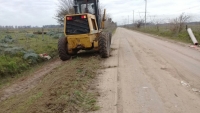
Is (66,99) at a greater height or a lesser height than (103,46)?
lesser

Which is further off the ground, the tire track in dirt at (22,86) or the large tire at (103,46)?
the large tire at (103,46)

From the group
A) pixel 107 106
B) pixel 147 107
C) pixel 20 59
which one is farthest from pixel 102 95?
pixel 20 59

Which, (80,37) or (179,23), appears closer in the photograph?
(80,37)

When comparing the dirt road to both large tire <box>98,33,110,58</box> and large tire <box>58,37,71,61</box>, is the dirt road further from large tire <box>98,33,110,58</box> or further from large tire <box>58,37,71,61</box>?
large tire <box>58,37,71,61</box>

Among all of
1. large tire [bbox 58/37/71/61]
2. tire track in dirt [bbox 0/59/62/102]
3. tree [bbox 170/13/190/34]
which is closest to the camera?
tire track in dirt [bbox 0/59/62/102]

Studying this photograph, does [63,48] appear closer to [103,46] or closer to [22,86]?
[103,46]

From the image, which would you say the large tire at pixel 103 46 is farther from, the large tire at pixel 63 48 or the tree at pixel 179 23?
the tree at pixel 179 23

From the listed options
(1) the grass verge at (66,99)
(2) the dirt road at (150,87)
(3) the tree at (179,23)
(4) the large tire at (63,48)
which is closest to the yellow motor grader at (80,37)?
(4) the large tire at (63,48)

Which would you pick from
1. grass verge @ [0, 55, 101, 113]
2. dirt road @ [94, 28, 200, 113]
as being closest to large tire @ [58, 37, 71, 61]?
dirt road @ [94, 28, 200, 113]

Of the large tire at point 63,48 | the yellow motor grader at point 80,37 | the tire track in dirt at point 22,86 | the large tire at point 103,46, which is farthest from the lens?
the large tire at point 63,48

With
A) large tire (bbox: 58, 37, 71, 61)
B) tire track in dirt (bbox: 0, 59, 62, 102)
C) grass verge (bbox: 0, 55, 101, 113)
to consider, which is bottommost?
tire track in dirt (bbox: 0, 59, 62, 102)

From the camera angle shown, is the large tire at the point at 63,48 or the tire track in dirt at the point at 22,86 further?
the large tire at the point at 63,48

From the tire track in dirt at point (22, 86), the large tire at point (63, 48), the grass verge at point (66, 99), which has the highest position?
the large tire at point (63, 48)

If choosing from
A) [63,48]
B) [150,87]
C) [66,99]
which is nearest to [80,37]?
[63,48]
